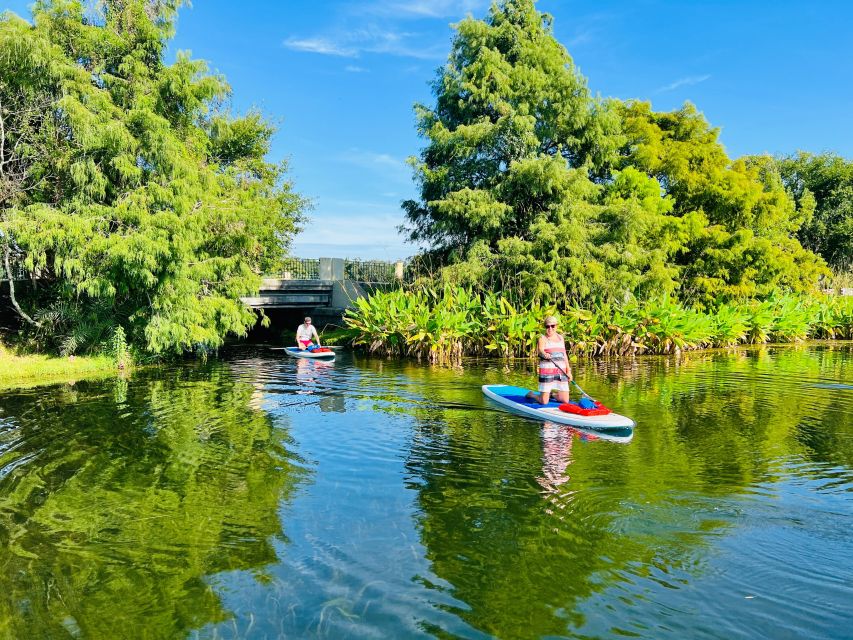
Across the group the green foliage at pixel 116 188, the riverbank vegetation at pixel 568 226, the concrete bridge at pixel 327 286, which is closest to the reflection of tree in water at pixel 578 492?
the riverbank vegetation at pixel 568 226

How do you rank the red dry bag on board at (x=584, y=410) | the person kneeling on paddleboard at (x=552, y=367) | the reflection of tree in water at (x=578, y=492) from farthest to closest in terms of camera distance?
1. the person kneeling on paddleboard at (x=552, y=367)
2. the red dry bag on board at (x=584, y=410)
3. the reflection of tree in water at (x=578, y=492)

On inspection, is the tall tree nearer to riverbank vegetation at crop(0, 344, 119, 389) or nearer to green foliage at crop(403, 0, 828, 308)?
green foliage at crop(403, 0, 828, 308)

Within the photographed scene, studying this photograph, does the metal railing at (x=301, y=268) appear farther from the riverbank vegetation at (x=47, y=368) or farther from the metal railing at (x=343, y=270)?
the riverbank vegetation at (x=47, y=368)

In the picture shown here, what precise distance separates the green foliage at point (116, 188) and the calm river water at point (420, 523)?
551 centimetres

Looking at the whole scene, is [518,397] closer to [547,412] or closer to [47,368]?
[547,412]

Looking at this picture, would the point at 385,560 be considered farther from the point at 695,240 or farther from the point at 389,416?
the point at 695,240

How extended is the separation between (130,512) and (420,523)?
10.3ft

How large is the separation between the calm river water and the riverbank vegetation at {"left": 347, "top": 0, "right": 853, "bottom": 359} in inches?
373

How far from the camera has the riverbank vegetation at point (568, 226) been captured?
21.6m

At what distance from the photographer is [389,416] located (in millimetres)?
11523

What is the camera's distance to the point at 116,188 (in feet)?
58.3

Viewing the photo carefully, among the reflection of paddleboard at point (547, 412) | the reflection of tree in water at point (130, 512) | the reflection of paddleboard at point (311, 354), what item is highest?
the reflection of paddleboard at point (311, 354)

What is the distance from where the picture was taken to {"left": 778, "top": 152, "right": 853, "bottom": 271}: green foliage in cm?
4525

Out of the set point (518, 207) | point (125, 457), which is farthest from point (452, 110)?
point (125, 457)
